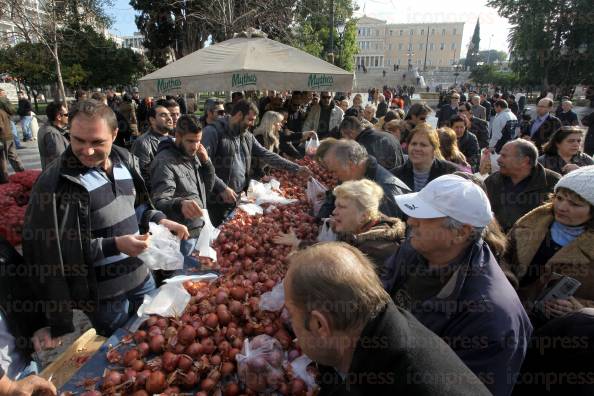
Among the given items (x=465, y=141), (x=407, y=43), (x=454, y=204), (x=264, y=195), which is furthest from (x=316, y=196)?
(x=407, y=43)

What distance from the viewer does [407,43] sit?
85.3 m

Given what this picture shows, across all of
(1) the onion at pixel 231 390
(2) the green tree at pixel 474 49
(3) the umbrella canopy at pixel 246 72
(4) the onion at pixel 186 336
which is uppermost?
(2) the green tree at pixel 474 49

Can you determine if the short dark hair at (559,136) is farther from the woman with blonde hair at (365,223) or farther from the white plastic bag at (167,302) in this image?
the white plastic bag at (167,302)

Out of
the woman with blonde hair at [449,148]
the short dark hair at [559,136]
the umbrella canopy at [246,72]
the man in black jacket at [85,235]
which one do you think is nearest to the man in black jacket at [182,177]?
the man in black jacket at [85,235]

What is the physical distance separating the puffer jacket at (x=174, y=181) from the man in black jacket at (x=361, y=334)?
71.7 inches

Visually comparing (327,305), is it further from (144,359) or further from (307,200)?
(307,200)

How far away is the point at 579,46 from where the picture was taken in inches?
1140

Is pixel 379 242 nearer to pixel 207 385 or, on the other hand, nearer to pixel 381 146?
pixel 207 385

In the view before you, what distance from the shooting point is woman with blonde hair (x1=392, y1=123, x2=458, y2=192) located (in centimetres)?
353

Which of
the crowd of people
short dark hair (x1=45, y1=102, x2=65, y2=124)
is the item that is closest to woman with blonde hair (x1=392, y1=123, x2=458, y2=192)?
the crowd of people

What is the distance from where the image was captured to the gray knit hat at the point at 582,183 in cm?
203

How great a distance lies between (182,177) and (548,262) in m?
2.63

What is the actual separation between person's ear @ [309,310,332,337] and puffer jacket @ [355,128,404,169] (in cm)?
347

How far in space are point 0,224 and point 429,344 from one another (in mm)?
3634
